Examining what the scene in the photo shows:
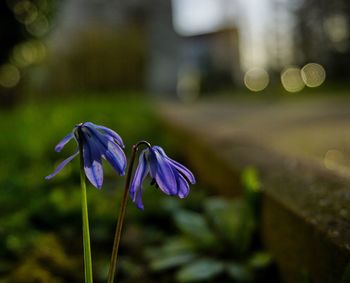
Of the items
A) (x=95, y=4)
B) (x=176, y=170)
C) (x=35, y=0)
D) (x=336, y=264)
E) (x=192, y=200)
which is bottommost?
(x=192, y=200)

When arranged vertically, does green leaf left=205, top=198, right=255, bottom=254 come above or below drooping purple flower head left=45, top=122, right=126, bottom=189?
below

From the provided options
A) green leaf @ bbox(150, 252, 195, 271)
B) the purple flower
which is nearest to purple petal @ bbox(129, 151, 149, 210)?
the purple flower

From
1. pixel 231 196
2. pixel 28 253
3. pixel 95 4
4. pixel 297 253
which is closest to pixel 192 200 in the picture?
pixel 231 196

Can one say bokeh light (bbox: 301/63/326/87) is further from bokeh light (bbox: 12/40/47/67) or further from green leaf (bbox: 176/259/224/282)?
green leaf (bbox: 176/259/224/282)

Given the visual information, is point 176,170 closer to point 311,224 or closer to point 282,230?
point 311,224

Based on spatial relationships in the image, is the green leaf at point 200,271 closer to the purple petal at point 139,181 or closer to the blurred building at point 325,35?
the purple petal at point 139,181

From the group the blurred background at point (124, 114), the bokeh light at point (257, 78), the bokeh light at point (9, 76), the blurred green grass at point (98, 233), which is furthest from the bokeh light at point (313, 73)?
the blurred green grass at point (98, 233)
